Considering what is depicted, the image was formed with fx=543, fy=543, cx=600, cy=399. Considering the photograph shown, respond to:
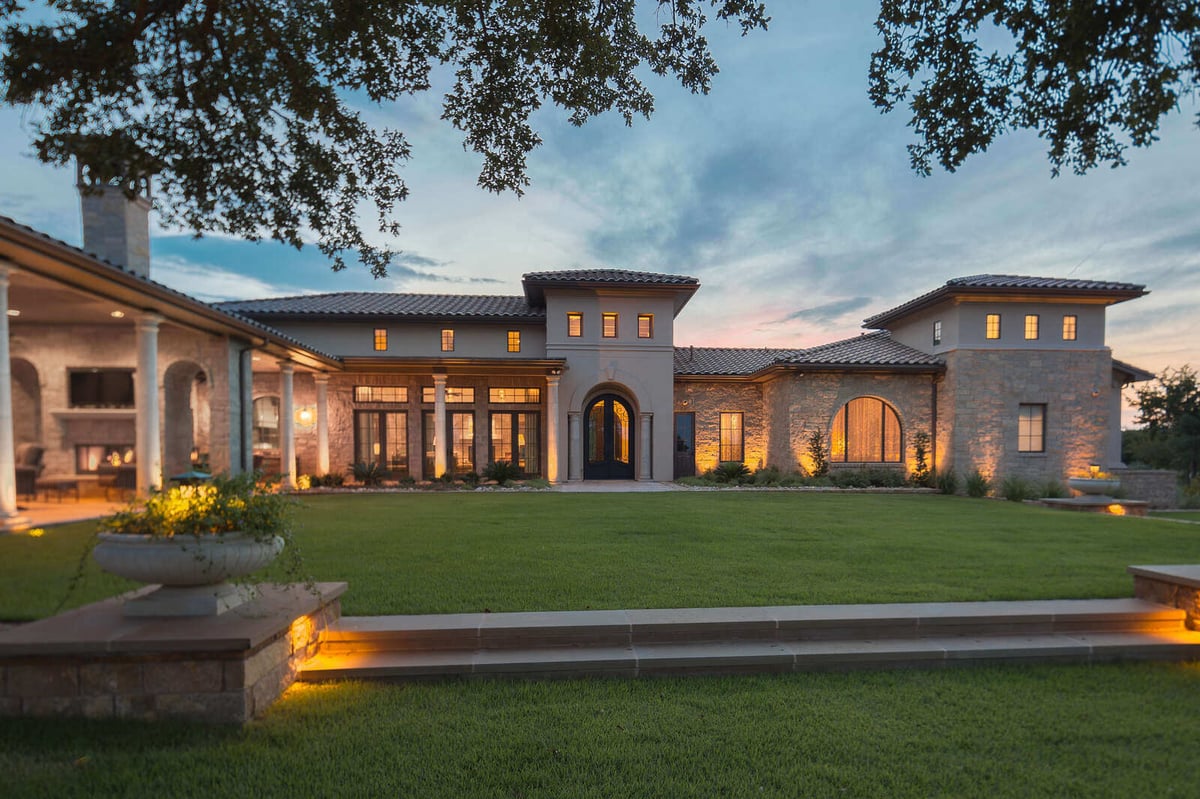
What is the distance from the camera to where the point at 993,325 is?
1755 centimetres

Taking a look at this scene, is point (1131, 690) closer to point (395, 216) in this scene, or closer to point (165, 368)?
point (395, 216)

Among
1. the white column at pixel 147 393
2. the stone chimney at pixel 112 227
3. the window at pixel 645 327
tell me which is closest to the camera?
the white column at pixel 147 393

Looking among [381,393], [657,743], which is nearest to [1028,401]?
[657,743]

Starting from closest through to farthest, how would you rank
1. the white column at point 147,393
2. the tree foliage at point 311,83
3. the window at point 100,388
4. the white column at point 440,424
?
the tree foliage at point 311,83 < the white column at point 147,393 < the window at point 100,388 < the white column at point 440,424

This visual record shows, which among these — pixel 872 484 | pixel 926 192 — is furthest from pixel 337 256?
pixel 872 484

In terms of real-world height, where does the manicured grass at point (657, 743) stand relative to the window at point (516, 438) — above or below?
below

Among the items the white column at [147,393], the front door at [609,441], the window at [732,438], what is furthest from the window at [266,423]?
the window at [732,438]

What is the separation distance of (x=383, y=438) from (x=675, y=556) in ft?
48.2

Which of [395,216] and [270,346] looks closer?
[395,216]

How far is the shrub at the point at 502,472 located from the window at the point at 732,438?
802cm

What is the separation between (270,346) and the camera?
14.0 m

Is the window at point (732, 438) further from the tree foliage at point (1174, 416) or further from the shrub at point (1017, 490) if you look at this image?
the tree foliage at point (1174, 416)

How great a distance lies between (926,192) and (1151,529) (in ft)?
32.1

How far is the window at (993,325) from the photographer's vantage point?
17531mm
